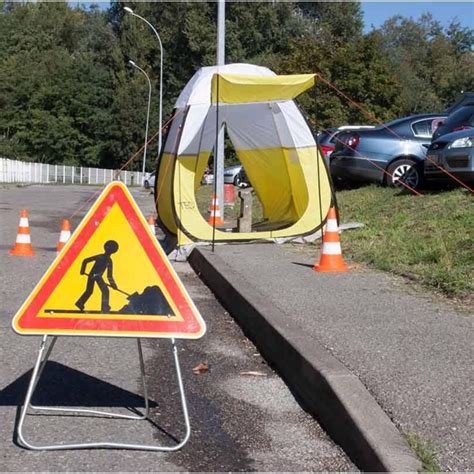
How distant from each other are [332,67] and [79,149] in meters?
29.2

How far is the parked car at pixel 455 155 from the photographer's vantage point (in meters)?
12.2

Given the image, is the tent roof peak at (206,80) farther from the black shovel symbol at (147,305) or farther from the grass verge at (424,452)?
the grass verge at (424,452)

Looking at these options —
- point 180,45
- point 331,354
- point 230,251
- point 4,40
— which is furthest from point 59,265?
point 4,40

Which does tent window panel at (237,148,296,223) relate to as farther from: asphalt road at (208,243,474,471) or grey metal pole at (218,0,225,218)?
asphalt road at (208,243,474,471)

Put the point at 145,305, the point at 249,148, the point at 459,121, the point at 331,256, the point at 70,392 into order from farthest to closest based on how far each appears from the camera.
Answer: the point at 249,148, the point at 459,121, the point at 331,256, the point at 70,392, the point at 145,305

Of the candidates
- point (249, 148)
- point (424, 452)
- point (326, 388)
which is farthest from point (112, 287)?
point (249, 148)

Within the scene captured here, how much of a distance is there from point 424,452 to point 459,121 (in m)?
11.0

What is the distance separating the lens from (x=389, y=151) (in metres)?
15.6

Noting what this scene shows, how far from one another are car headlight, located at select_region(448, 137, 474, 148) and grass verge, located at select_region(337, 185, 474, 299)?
0.69m

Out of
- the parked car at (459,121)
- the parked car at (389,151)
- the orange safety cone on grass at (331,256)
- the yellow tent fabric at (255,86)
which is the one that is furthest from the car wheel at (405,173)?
the orange safety cone on grass at (331,256)

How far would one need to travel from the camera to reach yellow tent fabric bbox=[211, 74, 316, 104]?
11070mm

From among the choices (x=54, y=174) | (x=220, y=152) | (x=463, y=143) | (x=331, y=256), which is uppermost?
(x=463, y=143)

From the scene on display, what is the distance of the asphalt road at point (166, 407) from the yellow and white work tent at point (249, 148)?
185 inches

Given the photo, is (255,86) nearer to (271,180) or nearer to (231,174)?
(271,180)
